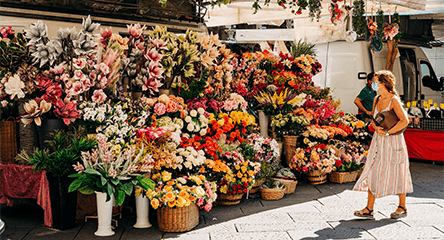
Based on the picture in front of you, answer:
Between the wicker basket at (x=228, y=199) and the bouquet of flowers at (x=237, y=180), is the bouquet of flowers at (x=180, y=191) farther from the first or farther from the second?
the wicker basket at (x=228, y=199)

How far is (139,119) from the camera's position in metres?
4.71

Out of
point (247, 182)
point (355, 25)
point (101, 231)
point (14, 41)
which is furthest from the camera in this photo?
point (355, 25)

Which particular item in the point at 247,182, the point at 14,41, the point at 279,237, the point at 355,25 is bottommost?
the point at 279,237

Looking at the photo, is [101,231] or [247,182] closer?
[101,231]

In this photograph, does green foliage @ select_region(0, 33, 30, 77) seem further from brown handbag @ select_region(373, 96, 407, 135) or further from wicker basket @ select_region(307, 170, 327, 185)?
wicker basket @ select_region(307, 170, 327, 185)

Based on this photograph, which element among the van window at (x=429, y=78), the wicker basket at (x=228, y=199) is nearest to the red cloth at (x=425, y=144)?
the van window at (x=429, y=78)

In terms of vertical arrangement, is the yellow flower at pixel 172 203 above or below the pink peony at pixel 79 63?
below

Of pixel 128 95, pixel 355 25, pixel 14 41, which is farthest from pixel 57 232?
pixel 355 25

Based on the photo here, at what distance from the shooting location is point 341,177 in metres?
6.83

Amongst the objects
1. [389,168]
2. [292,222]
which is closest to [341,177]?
[389,168]

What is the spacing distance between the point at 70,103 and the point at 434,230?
14.7 feet

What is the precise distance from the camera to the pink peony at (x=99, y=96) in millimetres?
4539

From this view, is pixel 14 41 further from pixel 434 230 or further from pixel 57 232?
pixel 434 230

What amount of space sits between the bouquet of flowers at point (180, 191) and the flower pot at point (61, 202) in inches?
35.5
